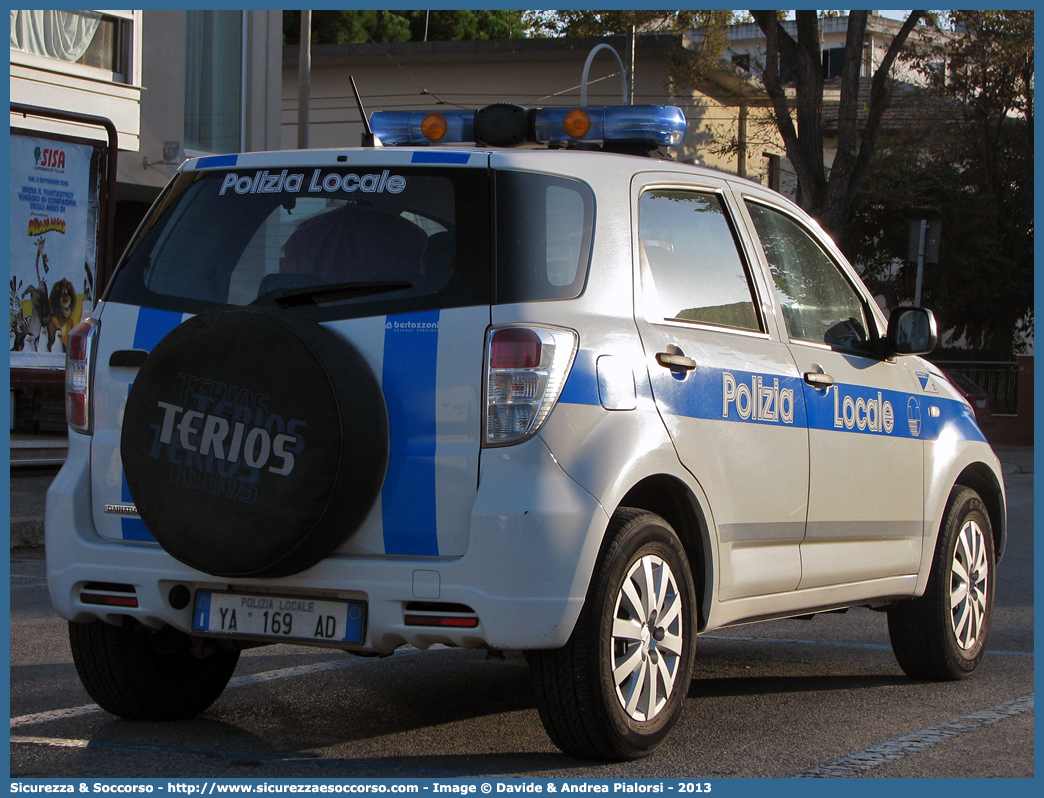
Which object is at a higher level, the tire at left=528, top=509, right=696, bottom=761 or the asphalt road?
the tire at left=528, top=509, right=696, bottom=761

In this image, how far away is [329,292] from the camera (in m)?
4.08

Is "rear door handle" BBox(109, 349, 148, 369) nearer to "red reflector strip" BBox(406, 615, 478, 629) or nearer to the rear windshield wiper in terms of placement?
the rear windshield wiper

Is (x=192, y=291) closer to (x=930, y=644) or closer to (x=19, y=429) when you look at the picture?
(x=930, y=644)

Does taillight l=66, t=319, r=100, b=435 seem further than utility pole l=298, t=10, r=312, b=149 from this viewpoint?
No

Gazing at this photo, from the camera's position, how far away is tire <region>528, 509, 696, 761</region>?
389 cm

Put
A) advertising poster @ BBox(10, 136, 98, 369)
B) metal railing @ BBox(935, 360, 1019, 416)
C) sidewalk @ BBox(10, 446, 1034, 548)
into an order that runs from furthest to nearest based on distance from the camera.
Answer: metal railing @ BBox(935, 360, 1019, 416) → advertising poster @ BBox(10, 136, 98, 369) → sidewalk @ BBox(10, 446, 1034, 548)

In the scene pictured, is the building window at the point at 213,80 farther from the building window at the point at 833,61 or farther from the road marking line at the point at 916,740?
the building window at the point at 833,61

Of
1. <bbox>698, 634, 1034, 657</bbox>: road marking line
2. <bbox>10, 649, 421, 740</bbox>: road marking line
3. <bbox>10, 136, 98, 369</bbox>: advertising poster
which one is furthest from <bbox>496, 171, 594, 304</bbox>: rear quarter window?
<bbox>10, 136, 98, 369</bbox>: advertising poster

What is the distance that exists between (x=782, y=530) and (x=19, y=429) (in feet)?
37.5

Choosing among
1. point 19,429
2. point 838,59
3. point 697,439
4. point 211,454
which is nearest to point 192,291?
point 211,454

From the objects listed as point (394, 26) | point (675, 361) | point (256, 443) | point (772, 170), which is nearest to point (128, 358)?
point (256, 443)

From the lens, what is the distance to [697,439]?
4.36m

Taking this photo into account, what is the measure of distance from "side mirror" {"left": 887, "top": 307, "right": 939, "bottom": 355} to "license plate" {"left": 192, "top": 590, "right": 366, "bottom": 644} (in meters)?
2.71

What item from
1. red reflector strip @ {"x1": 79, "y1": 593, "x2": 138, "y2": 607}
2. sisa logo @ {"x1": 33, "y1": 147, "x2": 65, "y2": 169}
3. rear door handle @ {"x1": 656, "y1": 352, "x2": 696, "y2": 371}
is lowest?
red reflector strip @ {"x1": 79, "y1": 593, "x2": 138, "y2": 607}
